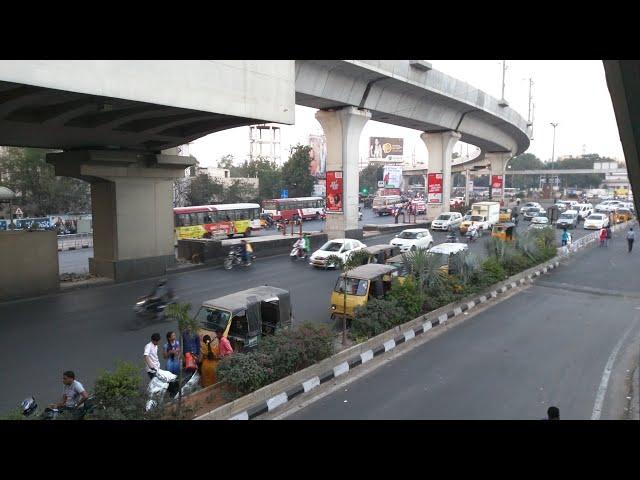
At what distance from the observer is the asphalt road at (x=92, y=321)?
372 inches

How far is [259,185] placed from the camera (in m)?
60.8

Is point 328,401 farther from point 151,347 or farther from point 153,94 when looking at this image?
point 153,94

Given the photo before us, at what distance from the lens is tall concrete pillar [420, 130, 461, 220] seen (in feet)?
132

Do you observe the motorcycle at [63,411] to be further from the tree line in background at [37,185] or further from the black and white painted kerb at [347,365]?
the tree line in background at [37,185]

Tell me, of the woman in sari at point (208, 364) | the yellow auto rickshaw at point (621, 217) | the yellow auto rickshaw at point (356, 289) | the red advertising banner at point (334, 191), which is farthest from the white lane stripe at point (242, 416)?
the yellow auto rickshaw at point (621, 217)

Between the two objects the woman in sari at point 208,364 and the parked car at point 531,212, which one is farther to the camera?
the parked car at point 531,212

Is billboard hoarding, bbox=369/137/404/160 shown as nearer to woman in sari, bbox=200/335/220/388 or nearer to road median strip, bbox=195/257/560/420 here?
road median strip, bbox=195/257/560/420

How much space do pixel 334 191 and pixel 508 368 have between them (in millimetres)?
20561

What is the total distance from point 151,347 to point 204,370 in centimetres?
104

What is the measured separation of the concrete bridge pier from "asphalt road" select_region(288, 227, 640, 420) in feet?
42.3

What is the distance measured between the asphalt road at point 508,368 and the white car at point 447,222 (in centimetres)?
1947

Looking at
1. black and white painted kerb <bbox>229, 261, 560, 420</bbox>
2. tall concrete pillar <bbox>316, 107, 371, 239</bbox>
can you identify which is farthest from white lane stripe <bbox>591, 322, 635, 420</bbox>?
tall concrete pillar <bbox>316, 107, 371, 239</bbox>
